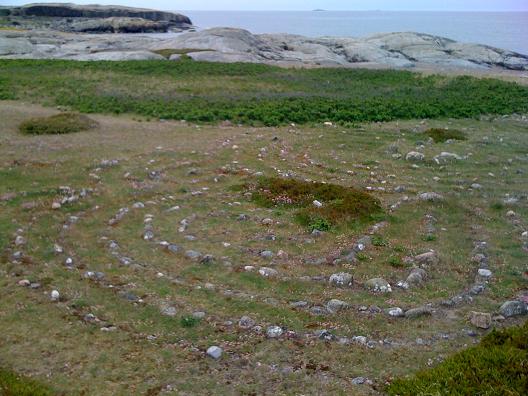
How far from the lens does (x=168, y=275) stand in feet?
39.7

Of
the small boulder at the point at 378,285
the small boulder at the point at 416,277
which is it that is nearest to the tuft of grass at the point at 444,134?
the small boulder at the point at 416,277

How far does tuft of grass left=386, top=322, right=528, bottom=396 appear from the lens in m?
7.53

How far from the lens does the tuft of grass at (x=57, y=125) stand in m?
24.9

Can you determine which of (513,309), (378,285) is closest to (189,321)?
(378,285)

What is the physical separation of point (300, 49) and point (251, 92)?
139 ft

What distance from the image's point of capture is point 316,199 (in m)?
16.8

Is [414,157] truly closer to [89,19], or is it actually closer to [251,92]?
[251,92]

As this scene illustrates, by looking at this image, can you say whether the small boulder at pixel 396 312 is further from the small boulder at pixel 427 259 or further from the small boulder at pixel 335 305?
the small boulder at pixel 427 259

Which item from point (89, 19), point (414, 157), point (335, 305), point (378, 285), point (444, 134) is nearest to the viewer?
point (335, 305)

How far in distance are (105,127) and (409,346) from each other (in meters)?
20.6

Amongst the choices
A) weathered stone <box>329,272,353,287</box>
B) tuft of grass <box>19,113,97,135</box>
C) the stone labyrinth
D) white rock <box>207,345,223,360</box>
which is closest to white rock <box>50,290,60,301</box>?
the stone labyrinth

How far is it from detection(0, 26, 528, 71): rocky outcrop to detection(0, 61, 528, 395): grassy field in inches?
1338

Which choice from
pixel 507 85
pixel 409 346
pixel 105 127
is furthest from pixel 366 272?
pixel 507 85

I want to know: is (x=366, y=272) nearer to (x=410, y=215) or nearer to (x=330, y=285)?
(x=330, y=285)
